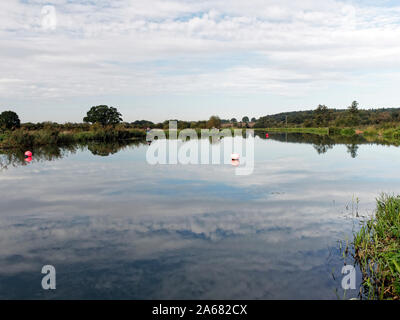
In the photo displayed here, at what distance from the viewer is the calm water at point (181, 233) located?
4609mm

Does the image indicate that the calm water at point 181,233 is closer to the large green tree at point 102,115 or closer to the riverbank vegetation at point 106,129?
the riverbank vegetation at point 106,129

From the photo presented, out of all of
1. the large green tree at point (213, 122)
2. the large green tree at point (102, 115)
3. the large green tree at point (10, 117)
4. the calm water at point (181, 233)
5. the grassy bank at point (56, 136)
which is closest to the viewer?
the calm water at point (181, 233)

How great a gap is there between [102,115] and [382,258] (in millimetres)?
67244

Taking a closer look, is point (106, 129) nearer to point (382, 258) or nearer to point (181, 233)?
point (181, 233)

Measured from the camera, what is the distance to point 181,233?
6.59m

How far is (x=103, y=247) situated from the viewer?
19.4 feet

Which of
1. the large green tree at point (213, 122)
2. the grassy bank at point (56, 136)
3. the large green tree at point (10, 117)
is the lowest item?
the grassy bank at point (56, 136)

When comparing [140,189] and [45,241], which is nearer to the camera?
[45,241]

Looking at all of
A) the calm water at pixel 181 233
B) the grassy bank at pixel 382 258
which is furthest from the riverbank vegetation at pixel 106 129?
the grassy bank at pixel 382 258

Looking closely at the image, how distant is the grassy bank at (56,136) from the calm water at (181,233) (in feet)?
43.7

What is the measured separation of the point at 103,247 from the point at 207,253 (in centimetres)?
177

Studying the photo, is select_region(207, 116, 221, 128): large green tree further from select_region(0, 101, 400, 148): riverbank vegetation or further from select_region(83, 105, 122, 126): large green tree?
select_region(83, 105, 122, 126): large green tree
